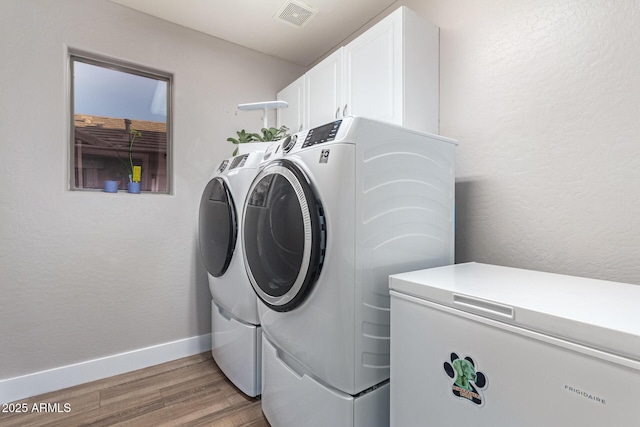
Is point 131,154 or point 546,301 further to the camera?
point 131,154

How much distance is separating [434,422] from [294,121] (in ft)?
7.39

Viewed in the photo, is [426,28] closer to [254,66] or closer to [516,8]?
[516,8]

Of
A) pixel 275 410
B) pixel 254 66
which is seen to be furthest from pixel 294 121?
pixel 275 410

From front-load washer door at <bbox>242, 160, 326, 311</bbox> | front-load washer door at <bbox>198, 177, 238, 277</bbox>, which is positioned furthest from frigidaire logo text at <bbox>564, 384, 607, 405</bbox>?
front-load washer door at <bbox>198, 177, 238, 277</bbox>

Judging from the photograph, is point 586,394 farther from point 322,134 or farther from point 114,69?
point 114,69

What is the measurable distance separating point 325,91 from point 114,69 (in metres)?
1.58

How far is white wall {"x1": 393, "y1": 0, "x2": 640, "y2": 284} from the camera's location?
111 cm

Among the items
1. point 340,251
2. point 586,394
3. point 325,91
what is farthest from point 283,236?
point 325,91

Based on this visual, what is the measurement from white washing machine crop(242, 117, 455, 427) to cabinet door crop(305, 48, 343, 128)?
2.87 ft

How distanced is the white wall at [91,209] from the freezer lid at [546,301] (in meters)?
1.93

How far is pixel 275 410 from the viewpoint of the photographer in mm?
1387

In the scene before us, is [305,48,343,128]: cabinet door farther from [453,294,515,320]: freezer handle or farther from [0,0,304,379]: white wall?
[453,294,515,320]: freezer handle

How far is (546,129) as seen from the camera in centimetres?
130

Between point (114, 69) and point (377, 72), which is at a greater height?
point (114, 69)
